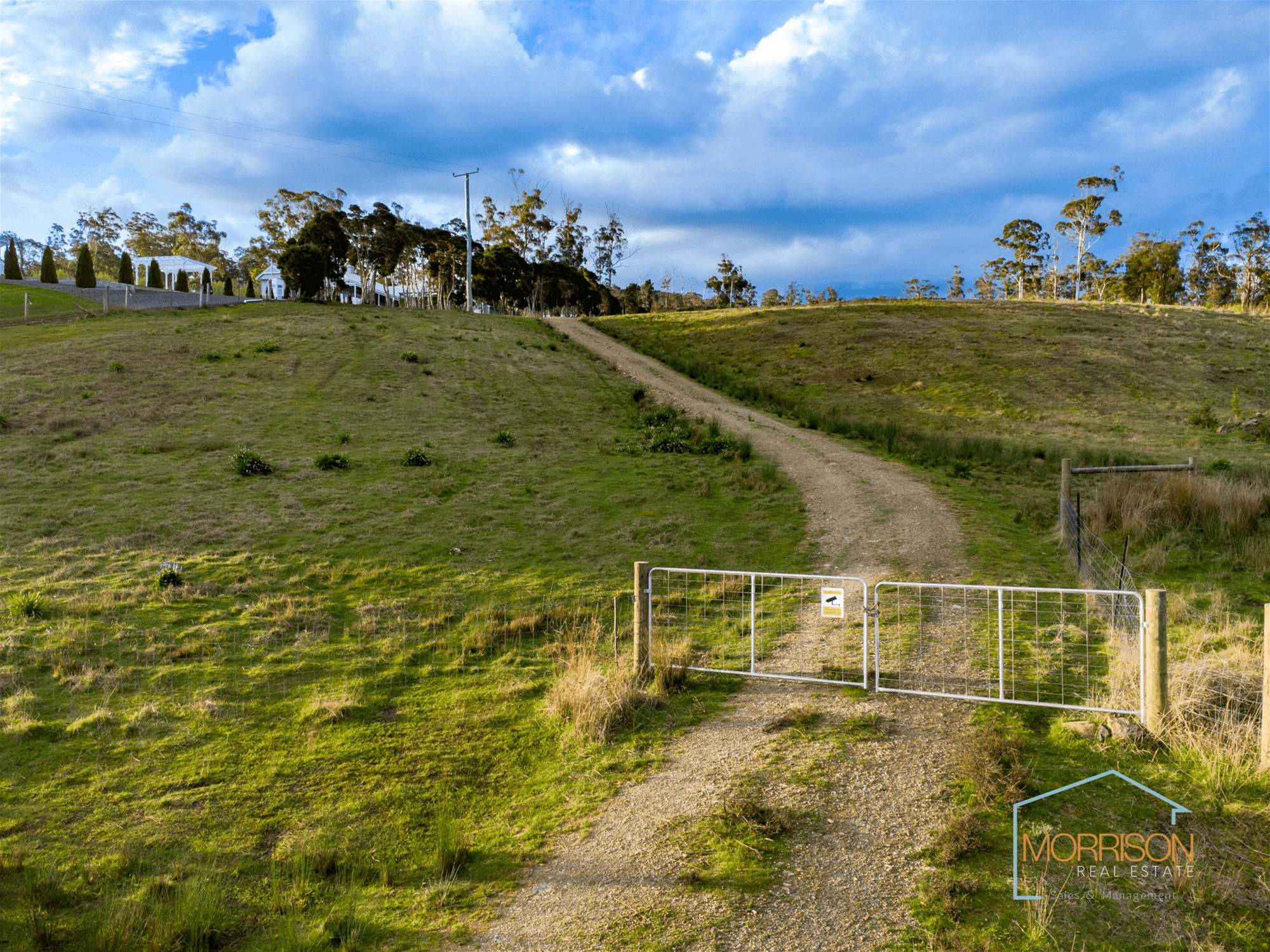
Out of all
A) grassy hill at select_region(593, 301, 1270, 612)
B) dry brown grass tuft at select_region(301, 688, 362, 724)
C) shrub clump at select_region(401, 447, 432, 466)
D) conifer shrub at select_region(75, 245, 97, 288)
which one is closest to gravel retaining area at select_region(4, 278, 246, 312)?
conifer shrub at select_region(75, 245, 97, 288)

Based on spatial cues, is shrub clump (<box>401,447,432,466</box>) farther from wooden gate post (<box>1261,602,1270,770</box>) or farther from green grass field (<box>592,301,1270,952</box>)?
wooden gate post (<box>1261,602,1270,770</box>)

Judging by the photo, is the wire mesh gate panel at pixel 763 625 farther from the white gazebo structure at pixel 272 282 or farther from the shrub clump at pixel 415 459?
the white gazebo structure at pixel 272 282

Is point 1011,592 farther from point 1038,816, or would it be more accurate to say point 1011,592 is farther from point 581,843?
point 581,843

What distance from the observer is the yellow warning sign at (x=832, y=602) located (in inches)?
315

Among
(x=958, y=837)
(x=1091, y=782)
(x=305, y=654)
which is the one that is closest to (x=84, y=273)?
(x=305, y=654)

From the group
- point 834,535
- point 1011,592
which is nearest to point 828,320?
point 834,535

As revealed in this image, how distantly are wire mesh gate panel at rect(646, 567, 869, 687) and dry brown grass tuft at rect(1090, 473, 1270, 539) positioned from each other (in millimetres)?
7169

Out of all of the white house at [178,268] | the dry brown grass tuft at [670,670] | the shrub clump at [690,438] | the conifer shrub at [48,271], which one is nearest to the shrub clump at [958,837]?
the dry brown grass tuft at [670,670]

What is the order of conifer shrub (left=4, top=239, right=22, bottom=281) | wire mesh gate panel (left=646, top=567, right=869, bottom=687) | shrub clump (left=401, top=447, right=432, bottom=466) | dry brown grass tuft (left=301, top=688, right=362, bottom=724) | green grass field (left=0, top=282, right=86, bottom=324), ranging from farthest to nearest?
conifer shrub (left=4, top=239, right=22, bottom=281) < green grass field (left=0, top=282, right=86, bottom=324) < shrub clump (left=401, top=447, right=432, bottom=466) < wire mesh gate panel (left=646, top=567, right=869, bottom=687) < dry brown grass tuft (left=301, top=688, right=362, bottom=724)

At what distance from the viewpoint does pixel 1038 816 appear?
571 cm

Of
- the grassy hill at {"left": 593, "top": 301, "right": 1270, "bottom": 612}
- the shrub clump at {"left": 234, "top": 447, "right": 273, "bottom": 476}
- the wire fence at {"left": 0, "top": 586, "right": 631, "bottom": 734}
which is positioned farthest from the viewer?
the shrub clump at {"left": 234, "top": 447, "right": 273, "bottom": 476}

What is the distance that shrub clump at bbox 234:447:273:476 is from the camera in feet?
59.1

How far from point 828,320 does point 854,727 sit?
173 ft

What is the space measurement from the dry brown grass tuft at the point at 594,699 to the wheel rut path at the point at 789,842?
0.86m
